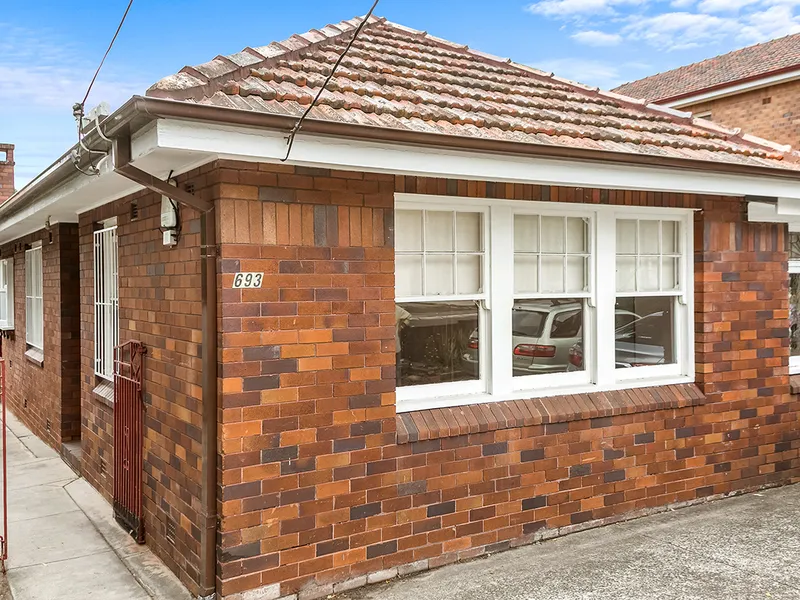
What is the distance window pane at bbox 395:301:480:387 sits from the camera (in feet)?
15.9

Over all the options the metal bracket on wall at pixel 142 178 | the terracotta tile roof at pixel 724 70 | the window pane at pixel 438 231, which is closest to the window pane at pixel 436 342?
the window pane at pixel 438 231

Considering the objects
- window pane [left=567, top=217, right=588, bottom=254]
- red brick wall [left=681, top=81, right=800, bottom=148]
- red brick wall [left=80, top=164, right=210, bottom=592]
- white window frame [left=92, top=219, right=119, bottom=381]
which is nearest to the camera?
red brick wall [left=80, top=164, right=210, bottom=592]

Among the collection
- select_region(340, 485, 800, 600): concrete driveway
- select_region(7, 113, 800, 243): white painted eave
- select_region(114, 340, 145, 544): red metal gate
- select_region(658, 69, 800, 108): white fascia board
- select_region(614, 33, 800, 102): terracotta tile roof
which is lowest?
select_region(340, 485, 800, 600): concrete driveway

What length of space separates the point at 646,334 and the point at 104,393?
476 centimetres

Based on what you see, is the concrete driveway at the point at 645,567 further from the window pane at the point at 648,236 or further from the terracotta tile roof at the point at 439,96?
the terracotta tile roof at the point at 439,96

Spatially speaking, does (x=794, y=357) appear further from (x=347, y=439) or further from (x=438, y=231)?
(x=347, y=439)

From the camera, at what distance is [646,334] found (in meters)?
5.95

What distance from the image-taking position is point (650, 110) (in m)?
6.68

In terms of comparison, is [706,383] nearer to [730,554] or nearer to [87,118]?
[730,554]

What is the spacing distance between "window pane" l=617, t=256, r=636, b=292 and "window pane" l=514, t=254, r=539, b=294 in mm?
855

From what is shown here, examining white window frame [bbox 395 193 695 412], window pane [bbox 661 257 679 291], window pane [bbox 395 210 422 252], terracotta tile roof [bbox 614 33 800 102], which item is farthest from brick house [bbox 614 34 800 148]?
window pane [bbox 395 210 422 252]

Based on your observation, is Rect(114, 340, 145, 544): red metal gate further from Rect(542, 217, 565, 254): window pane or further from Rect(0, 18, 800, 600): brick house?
Rect(542, 217, 565, 254): window pane

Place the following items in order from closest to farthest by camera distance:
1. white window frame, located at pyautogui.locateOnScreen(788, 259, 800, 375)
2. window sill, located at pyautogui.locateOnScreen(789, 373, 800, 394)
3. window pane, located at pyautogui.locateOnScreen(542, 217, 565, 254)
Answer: window pane, located at pyautogui.locateOnScreen(542, 217, 565, 254) → window sill, located at pyautogui.locateOnScreen(789, 373, 800, 394) → white window frame, located at pyautogui.locateOnScreen(788, 259, 800, 375)

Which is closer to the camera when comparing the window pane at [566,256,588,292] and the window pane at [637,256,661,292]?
the window pane at [566,256,588,292]
